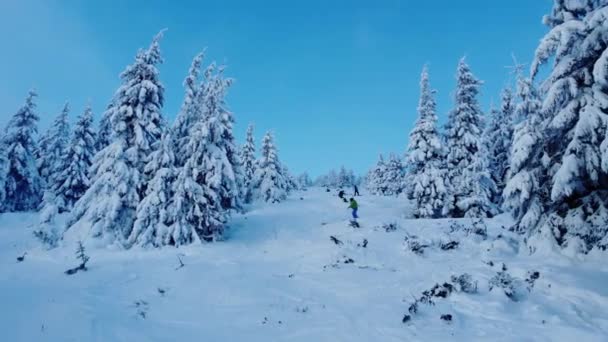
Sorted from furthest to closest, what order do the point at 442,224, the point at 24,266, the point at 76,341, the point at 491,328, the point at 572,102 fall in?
the point at 442,224 < the point at 24,266 < the point at 572,102 < the point at 491,328 < the point at 76,341

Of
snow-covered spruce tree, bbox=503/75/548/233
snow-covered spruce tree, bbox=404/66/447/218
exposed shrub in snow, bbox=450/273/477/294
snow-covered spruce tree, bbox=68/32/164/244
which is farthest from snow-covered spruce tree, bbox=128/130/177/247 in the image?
snow-covered spruce tree, bbox=404/66/447/218

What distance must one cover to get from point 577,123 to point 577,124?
0.08 meters

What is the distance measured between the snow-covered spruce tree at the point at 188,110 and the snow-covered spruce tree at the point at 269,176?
2232 centimetres

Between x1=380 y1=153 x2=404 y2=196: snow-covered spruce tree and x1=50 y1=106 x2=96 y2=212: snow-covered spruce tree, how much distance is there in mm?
50428

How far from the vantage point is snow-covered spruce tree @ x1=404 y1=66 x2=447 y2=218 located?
1197 inches

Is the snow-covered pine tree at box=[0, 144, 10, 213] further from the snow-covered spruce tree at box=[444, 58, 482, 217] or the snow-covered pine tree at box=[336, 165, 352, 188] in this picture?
the snow-covered pine tree at box=[336, 165, 352, 188]

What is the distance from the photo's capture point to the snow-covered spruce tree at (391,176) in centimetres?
7212

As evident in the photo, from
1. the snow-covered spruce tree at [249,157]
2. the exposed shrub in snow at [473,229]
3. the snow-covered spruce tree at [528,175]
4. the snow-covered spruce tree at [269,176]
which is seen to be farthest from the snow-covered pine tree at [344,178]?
the snow-covered spruce tree at [528,175]

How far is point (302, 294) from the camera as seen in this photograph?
43.5ft

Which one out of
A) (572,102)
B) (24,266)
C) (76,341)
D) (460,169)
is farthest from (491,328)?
(460,169)

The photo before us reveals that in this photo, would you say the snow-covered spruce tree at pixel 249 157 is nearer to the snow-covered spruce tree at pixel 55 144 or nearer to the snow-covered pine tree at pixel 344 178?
the snow-covered spruce tree at pixel 55 144

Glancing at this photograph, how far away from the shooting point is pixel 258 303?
1211 cm

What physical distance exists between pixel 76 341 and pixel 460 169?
28556mm

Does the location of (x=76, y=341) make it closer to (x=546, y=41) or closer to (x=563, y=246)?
(x=563, y=246)
